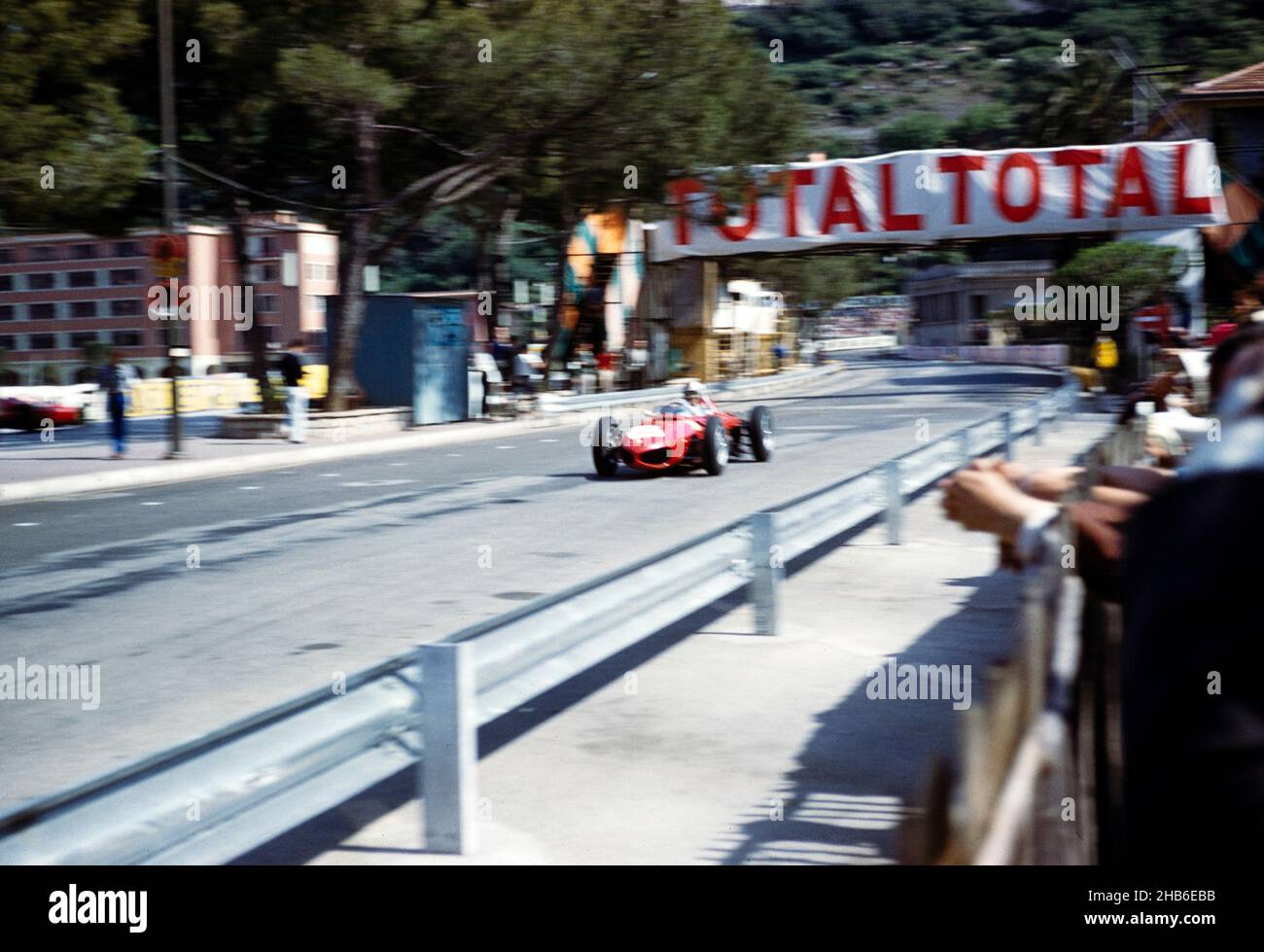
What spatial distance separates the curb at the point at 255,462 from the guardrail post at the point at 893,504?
1042 centimetres

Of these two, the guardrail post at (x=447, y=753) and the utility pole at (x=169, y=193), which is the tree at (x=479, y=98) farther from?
the guardrail post at (x=447, y=753)

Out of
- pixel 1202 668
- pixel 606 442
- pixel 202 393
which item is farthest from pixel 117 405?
pixel 1202 668

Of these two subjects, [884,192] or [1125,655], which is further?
[884,192]

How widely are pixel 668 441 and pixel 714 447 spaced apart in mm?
523

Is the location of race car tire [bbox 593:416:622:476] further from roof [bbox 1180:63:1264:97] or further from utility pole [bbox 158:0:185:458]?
roof [bbox 1180:63:1264:97]

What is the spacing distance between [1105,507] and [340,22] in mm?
26842

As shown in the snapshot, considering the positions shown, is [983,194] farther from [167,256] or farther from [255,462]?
[167,256]

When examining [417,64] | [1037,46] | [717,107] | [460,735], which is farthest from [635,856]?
[1037,46]

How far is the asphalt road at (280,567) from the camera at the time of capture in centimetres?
692

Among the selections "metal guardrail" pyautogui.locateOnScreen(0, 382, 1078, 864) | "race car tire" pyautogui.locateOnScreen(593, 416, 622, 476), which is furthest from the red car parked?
"metal guardrail" pyautogui.locateOnScreen(0, 382, 1078, 864)

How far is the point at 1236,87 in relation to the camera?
53.2 m

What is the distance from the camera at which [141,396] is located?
3988 centimetres

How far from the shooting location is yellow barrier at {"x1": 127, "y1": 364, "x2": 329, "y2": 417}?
39.8 m

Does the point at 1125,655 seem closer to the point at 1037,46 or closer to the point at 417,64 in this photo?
the point at 417,64
